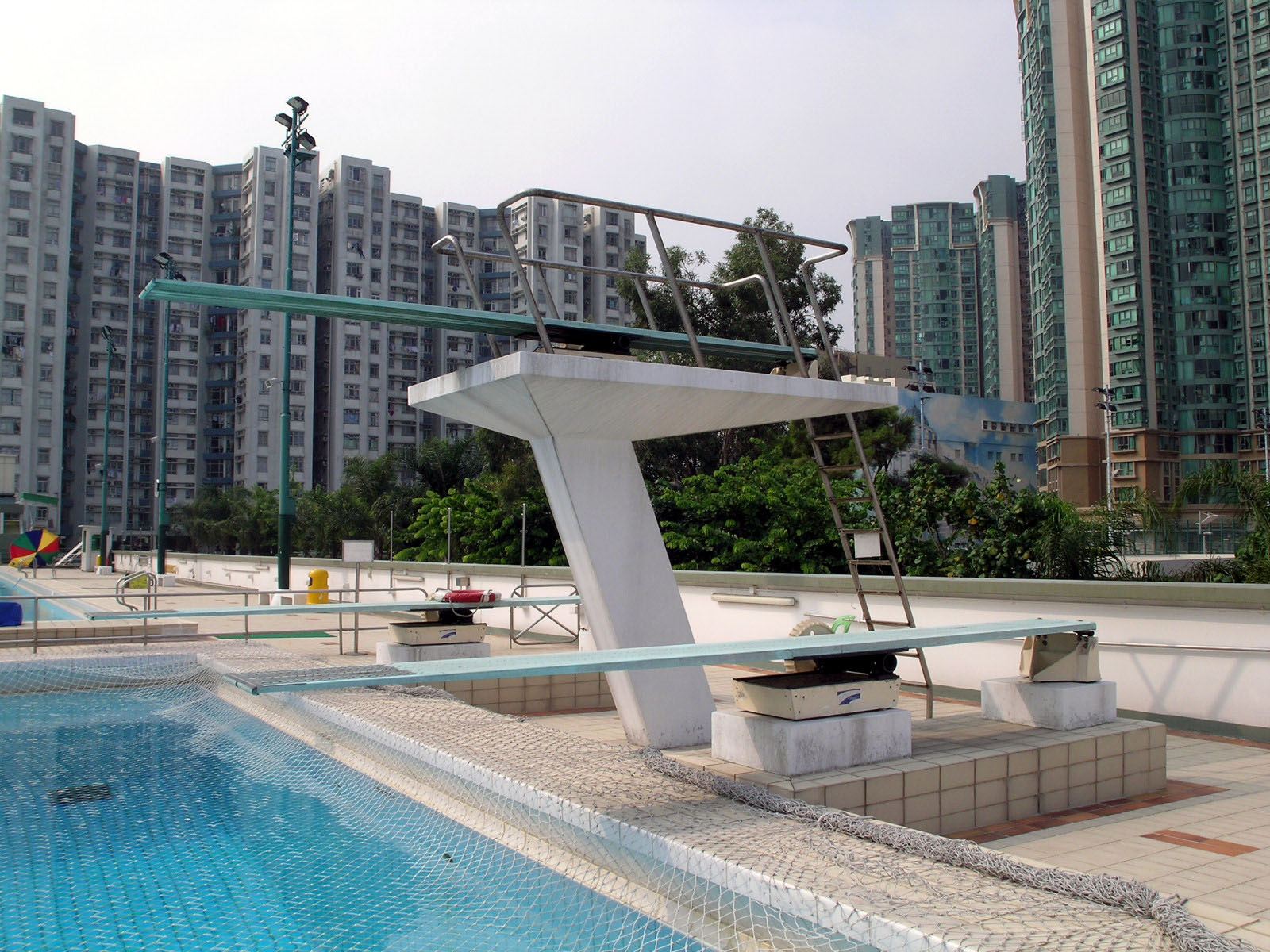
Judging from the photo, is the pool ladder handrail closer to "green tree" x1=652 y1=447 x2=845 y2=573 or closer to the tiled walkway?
"green tree" x1=652 y1=447 x2=845 y2=573

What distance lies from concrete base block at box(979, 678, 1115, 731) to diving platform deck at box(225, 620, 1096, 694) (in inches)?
21.4

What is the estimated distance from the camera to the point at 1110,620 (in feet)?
26.9

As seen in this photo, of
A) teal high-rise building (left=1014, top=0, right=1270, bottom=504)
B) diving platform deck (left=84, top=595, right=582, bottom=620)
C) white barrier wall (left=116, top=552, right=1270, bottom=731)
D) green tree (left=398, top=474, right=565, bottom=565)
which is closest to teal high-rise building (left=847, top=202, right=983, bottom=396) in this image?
teal high-rise building (left=1014, top=0, right=1270, bottom=504)

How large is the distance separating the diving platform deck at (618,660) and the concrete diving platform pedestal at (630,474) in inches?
68.8

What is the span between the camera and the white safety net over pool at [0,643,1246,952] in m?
2.82

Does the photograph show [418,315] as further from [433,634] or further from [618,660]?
[433,634]

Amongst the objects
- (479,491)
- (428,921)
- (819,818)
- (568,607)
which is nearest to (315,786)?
(428,921)

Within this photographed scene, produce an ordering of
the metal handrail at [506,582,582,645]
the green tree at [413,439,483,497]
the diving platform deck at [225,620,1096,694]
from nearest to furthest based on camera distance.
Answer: the diving platform deck at [225,620,1096,694] → the metal handrail at [506,582,582,645] → the green tree at [413,439,483,497]

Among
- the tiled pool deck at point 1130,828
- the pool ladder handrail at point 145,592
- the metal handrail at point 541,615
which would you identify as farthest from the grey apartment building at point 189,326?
the tiled pool deck at point 1130,828

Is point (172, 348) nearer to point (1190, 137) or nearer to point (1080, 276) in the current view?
point (1080, 276)

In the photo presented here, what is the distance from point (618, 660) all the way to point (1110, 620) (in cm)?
595

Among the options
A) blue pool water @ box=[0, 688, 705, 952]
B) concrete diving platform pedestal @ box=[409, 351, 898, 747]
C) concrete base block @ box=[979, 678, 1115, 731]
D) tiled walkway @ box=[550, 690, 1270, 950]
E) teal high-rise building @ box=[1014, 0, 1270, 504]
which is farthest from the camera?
teal high-rise building @ box=[1014, 0, 1270, 504]

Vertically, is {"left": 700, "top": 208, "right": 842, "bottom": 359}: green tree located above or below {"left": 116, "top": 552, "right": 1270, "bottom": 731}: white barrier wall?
above

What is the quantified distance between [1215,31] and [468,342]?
67.0 metres
